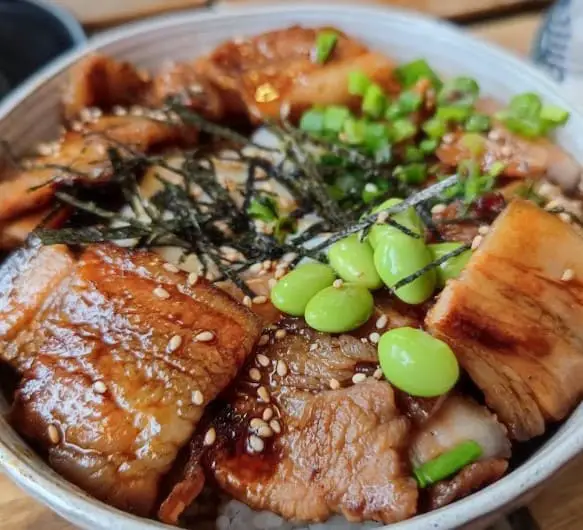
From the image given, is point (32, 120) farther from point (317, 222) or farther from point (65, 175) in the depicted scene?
point (317, 222)

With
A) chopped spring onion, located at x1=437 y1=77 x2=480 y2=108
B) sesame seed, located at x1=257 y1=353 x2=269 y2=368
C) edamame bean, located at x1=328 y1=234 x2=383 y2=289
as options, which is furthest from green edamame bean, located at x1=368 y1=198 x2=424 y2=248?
chopped spring onion, located at x1=437 y1=77 x2=480 y2=108

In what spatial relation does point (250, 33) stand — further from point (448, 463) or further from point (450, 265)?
point (448, 463)

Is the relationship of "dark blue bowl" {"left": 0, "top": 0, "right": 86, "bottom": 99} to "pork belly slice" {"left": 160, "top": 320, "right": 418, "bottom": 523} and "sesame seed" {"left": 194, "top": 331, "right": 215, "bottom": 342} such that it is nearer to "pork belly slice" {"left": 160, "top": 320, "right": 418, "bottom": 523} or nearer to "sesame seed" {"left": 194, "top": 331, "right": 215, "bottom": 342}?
"sesame seed" {"left": 194, "top": 331, "right": 215, "bottom": 342}

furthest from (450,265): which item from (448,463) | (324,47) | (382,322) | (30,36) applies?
(30,36)

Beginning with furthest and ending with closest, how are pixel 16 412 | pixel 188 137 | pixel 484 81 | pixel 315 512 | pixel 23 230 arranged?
1. pixel 484 81
2. pixel 188 137
3. pixel 23 230
4. pixel 16 412
5. pixel 315 512

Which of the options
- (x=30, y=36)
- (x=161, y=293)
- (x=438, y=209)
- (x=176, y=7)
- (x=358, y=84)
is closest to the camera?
(x=161, y=293)

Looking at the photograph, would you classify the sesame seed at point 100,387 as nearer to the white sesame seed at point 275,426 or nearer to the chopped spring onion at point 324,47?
the white sesame seed at point 275,426

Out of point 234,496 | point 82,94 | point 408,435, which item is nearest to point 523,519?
point 408,435
